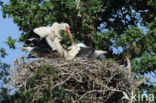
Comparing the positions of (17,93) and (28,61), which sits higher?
(28,61)

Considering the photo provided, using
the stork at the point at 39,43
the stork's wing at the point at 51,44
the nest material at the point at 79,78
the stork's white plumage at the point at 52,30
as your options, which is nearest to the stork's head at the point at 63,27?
the stork's white plumage at the point at 52,30

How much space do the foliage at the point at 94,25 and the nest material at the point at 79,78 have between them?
7.62ft

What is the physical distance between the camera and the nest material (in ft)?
43.3

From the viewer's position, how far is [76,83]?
13.5 meters

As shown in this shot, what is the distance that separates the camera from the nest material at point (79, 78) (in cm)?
1321

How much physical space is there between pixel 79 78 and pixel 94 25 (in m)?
4.89

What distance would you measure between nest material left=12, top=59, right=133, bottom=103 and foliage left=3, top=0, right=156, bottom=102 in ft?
7.62

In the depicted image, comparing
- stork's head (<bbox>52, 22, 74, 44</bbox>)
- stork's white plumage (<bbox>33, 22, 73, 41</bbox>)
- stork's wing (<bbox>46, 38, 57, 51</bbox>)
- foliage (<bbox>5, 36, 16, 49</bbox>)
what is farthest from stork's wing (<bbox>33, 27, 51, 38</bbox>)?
foliage (<bbox>5, 36, 16, 49</bbox>)

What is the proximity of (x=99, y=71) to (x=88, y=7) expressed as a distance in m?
4.20

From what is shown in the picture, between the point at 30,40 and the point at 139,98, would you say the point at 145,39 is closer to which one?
the point at 139,98

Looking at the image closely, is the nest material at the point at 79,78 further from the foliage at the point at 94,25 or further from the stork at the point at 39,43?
the foliage at the point at 94,25

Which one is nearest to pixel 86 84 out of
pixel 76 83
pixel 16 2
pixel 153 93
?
pixel 76 83

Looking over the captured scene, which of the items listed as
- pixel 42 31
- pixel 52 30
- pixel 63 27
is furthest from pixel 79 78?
pixel 63 27

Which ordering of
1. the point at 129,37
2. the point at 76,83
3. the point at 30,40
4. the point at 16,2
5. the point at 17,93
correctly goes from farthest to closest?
the point at 16,2
the point at 129,37
the point at 30,40
the point at 76,83
the point at 17,93
